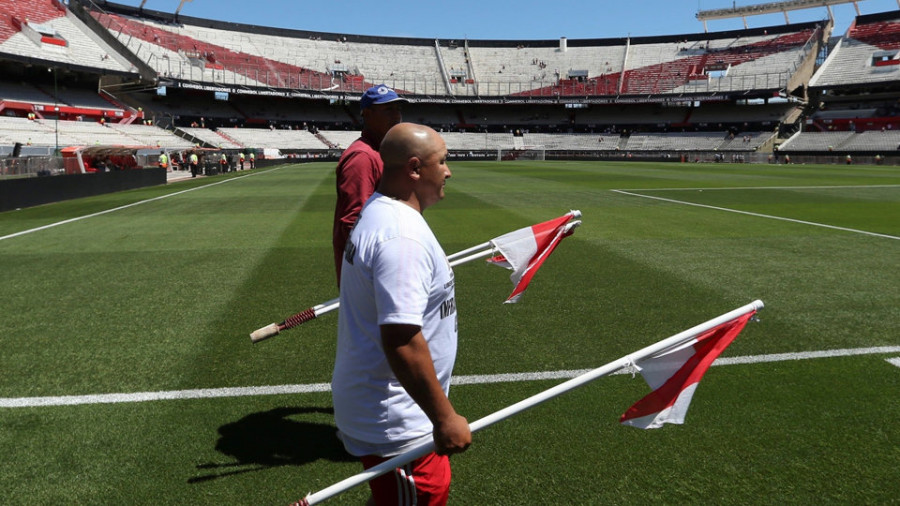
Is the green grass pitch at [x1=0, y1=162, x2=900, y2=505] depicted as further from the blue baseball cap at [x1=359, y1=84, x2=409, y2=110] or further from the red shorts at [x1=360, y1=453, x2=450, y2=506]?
the blue baseball cap at [x1=359, y1=84, x2=409, y2=110]

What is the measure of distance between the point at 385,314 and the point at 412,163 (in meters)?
0.58

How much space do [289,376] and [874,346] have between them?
518 cm

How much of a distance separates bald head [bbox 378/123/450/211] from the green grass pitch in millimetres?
1820

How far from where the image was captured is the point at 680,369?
2.81 meters

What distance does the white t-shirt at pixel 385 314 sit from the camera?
1948 millimetres

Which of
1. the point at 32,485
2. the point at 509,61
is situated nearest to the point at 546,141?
the point at 509,61

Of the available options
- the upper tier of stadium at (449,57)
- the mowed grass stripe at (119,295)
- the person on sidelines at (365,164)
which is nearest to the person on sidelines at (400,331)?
A: the person on sidelines at (365,164)

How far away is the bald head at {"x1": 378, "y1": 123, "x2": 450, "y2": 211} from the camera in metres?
2.12

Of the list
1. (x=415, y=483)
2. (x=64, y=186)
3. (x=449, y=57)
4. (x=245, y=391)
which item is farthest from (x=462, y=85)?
(x=415, y=483)

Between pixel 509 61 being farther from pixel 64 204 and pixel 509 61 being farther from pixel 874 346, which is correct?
pixel 874 346

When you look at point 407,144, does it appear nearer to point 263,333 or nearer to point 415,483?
point 415,483

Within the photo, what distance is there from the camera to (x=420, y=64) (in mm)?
86500

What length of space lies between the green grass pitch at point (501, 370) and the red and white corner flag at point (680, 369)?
2.00 feet

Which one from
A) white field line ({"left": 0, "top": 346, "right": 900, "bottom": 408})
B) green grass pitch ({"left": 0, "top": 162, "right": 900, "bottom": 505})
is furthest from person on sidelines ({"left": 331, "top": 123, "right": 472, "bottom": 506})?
white field line ({"left": 0, "top": 346, "right": 900, "bottom": 408})
